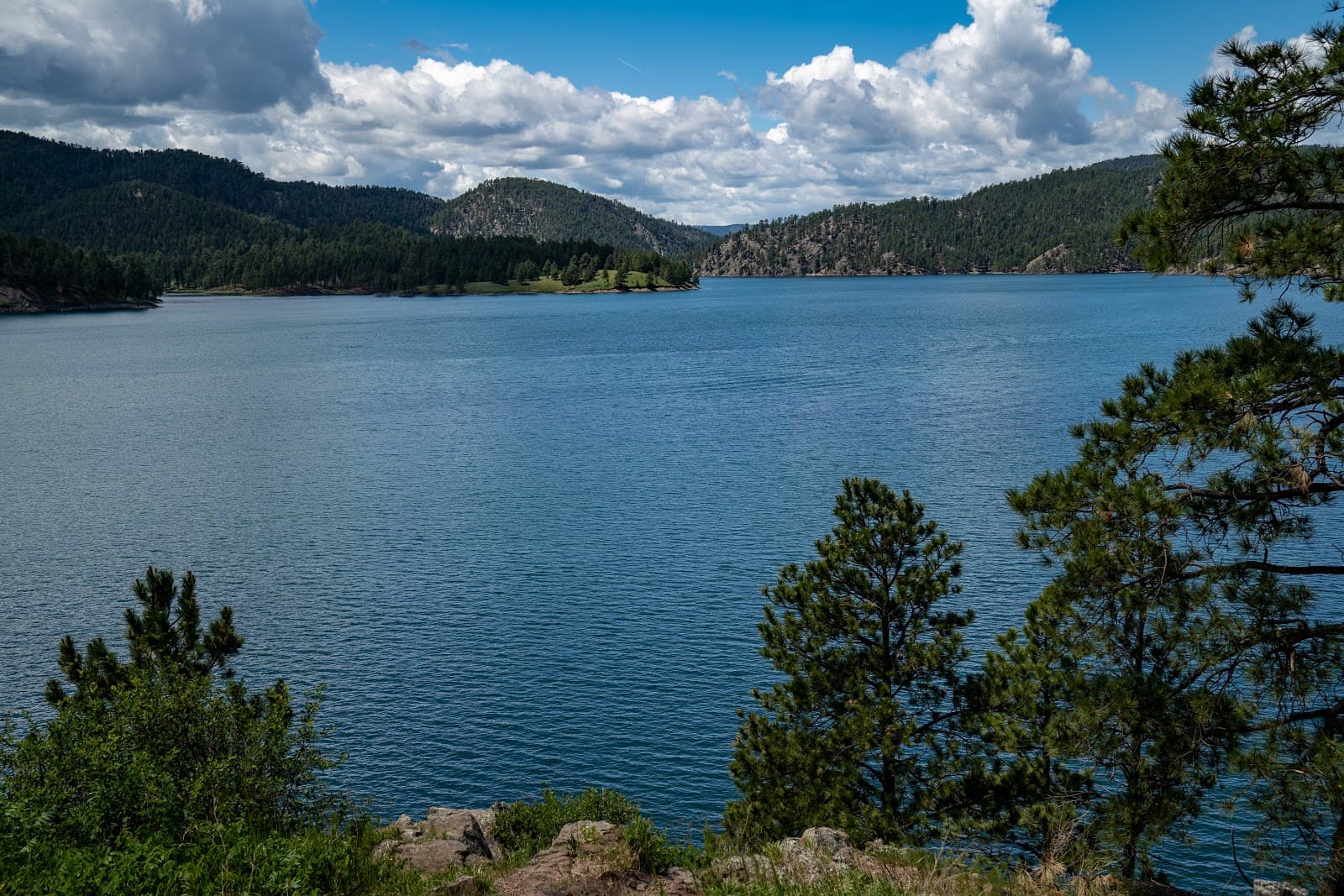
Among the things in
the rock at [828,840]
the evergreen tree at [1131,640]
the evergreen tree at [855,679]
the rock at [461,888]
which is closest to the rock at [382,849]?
the rock at [461,888]

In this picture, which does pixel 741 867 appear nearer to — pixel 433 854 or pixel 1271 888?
pixel 433 854

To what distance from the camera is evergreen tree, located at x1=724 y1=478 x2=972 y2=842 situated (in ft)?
81.4

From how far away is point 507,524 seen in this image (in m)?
63.7

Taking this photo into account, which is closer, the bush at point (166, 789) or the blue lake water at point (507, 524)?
the bush at point (166, 789)

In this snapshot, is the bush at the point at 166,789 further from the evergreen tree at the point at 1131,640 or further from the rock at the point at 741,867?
the evergreen tree at the point at 1131,640

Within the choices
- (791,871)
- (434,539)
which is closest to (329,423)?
(434,539)

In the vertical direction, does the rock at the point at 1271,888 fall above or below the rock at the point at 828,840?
below

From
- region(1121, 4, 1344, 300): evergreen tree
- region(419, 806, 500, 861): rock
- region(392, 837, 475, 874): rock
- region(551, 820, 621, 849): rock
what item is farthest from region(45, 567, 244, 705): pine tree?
region(1121, 4, 1344, 300): evergreen tree

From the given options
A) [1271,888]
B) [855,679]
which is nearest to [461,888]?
[855,679]

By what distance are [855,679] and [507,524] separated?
41071mm

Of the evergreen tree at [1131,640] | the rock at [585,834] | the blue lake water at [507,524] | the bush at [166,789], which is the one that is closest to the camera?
the bush at [166,789]

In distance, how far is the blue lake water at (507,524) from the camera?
3809 cm

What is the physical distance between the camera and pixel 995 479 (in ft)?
224

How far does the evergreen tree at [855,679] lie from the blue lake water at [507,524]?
301 inches
